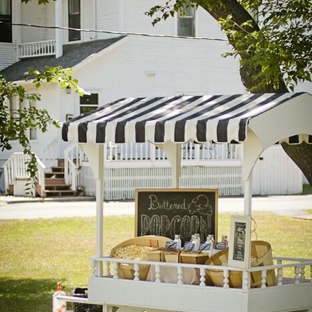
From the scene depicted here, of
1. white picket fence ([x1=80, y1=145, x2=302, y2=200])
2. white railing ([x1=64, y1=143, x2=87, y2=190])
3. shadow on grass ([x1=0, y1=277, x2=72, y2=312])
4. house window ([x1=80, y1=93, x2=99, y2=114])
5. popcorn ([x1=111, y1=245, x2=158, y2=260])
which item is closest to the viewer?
popcorn ([x1=111, y1=245, x2=158, y2=260])

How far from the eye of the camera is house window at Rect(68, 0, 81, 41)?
3316 cm

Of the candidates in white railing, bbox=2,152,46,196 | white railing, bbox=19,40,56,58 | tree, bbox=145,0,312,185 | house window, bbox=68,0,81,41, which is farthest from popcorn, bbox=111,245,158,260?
house window, bbox=68,0,81,41

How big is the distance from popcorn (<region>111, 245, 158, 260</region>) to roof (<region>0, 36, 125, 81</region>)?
68.1ft

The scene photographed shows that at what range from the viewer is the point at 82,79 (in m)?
30.8

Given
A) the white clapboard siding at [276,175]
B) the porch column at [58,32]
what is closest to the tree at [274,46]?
the white clapboard siding at [276,175]

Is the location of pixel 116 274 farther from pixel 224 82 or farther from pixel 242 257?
pixel 224 82

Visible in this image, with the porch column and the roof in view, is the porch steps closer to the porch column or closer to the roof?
the roof

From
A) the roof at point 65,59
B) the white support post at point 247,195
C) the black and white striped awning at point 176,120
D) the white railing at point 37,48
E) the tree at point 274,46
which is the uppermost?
the white railing at point 37,48

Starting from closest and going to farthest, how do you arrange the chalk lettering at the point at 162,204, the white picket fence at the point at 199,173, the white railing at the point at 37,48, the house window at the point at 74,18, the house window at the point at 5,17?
the chalk lettering at the point at 162,204
the white picket fence at the point at 199,173
the white railing at the point at 37,48
the house window at the point at 74,18
the house window at the point at 5,17

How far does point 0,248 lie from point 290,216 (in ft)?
27.4

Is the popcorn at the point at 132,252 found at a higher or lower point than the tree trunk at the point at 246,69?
lower

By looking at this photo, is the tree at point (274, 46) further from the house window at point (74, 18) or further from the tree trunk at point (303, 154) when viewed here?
the house window at point (74, 18)

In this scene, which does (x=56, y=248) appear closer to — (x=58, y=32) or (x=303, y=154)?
(x=303, y=154)

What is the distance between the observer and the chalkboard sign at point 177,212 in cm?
986
